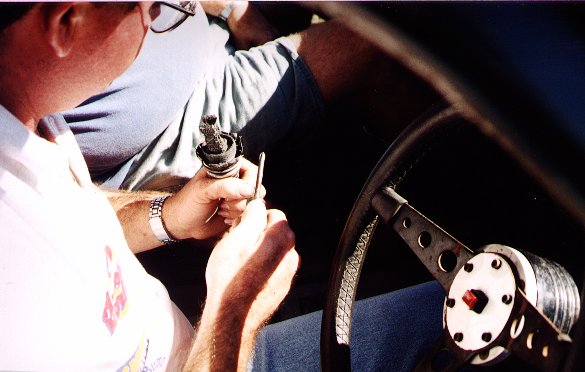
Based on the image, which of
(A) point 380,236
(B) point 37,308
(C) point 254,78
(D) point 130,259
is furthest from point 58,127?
(A) point 380,236

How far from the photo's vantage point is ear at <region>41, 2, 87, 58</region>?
20.8 inches

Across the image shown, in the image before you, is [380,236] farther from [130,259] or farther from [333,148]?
[130,259]

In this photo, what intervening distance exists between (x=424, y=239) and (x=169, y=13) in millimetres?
449

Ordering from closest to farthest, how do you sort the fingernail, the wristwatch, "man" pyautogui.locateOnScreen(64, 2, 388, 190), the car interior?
the car interior → the fingernail → "man" pyautogui.locateOnScreen(64, 2, 388, 190) → the wristwatch

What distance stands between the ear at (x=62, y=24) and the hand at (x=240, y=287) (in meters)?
0.38

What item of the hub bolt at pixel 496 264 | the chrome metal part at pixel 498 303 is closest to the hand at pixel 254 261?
the chrome metal part at pixel 498 303

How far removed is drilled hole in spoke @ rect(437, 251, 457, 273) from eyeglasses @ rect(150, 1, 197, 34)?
0.46 metres

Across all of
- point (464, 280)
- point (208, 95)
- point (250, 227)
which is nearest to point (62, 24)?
point (250, 227)

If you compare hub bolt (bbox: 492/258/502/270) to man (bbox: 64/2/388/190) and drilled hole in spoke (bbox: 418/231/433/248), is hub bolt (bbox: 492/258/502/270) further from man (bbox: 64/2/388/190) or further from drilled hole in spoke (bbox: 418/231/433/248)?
man (bbox: 64/2/388/190)

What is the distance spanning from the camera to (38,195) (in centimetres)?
61

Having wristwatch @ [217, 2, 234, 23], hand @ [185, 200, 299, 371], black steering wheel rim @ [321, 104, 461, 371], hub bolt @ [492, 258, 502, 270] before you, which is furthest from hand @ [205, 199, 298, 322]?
wristwatch @ [217, 2, 234, 23]

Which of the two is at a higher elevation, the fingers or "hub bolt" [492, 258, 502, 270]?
"hub bolt" [492, 258, 502, 270]

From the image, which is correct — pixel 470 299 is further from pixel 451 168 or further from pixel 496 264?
pixel 451 168

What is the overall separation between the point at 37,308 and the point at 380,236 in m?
0.84
